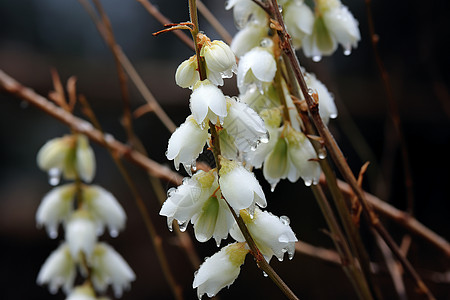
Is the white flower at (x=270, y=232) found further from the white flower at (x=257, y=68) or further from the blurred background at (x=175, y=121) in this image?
the blurred background at (x=175, y=121)

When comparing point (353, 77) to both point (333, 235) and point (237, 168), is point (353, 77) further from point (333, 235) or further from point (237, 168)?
point (237, 168)

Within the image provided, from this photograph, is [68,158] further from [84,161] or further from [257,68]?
[257,68]

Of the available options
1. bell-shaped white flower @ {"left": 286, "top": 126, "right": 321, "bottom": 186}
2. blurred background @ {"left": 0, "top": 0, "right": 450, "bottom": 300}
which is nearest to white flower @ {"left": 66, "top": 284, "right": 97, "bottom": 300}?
bell-shaped white flower @ {"left": 286, "top": 126, "right": 321, "bottom": 186}

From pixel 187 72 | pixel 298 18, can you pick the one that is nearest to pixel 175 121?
pixel 298 18

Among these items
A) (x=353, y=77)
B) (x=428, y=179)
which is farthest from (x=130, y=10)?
(x=428, y=179)

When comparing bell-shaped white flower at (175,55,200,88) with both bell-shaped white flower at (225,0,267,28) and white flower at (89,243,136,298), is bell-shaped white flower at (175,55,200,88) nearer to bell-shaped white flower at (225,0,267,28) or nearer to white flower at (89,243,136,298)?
bell-shaped white flower at (225,0,267,28)
